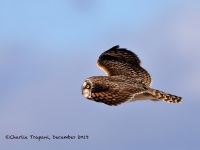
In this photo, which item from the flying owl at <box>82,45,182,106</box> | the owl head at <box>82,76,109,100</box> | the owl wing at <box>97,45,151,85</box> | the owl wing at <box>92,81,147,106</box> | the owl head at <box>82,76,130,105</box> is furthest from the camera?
the owl wing at <box>97,45,151,85</box>

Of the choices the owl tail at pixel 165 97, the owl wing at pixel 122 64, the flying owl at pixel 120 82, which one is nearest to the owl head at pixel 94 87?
the flying owl at pixel 120 82

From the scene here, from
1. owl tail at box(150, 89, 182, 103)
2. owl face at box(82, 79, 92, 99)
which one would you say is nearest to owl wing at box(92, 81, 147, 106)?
owl face at box(82, 79, 92, 99)

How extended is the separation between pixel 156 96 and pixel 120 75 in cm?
188

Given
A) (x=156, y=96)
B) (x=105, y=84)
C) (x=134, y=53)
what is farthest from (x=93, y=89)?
(x=134, y=53)

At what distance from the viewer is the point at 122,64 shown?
25625mm

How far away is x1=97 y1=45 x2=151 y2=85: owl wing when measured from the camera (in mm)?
24969

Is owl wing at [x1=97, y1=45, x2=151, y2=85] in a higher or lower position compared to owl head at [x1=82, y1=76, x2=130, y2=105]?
higher

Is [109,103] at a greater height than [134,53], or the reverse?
[134,53]

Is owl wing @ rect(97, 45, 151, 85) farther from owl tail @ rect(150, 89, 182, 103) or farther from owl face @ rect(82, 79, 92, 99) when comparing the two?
owl face @ rect(82, 79, 92, 99)

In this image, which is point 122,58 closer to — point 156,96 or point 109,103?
point 156,96

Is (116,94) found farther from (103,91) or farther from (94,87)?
(94,87)

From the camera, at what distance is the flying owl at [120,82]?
846 inches

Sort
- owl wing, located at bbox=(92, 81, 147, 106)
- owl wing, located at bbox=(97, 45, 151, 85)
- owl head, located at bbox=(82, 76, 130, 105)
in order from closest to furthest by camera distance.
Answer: owl wing, located at bbox=(92, 81, 147, 106) < owl head, located at bbox=(82, 76, 130, 105) < owl wing, located at bbox=(97, 45, 151, 85)

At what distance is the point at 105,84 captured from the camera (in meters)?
22.4
